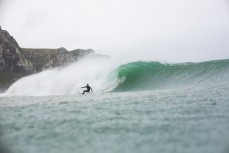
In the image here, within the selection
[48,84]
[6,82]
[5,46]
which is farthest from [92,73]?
[5,46]

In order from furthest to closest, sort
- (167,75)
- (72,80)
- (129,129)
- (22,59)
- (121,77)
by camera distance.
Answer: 1. (22,59)
2. (72,80)
3. (121,77)
4. (167,75)
5. (129,129)

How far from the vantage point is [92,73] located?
3691 cm

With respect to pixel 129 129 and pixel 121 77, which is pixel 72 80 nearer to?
pixel 121 77

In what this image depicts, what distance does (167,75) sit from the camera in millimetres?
30297

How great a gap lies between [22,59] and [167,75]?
112 m

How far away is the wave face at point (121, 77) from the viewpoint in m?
27.2

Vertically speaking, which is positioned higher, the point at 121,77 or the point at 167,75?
the point at 121,77

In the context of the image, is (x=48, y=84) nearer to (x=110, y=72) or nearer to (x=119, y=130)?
(x=110, y=72)

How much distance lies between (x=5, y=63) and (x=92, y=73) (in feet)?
324

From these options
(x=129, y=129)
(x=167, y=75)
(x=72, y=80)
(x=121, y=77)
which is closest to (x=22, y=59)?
(x=72, y=80)

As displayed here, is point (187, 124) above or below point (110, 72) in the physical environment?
below

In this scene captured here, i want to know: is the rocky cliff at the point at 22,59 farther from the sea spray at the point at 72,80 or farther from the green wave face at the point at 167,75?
the green wave face at the point at 167,75

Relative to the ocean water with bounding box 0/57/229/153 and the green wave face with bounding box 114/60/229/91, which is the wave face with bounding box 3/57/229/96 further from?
the ocean water with bounding box 0/57/229/153

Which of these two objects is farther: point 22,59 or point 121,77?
point 22,59
